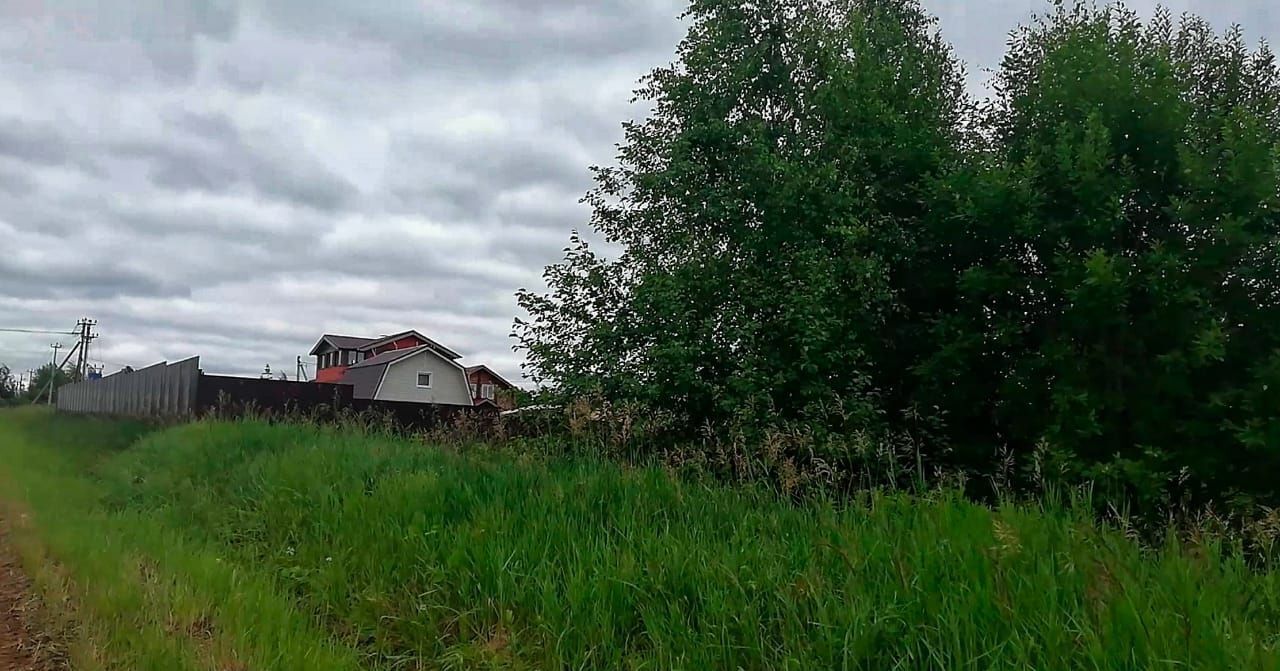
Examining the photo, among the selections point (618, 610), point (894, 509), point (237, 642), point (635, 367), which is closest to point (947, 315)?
point (635, 367)

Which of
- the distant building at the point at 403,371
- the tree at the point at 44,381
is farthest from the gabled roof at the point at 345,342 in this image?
the tree at the point at 44,381

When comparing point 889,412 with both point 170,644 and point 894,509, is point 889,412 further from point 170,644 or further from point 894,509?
point 170,644

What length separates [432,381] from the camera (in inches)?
1725

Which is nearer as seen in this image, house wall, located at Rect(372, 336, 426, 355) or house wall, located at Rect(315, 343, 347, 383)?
house wall, located at Rect(315, 343, 347, 383)

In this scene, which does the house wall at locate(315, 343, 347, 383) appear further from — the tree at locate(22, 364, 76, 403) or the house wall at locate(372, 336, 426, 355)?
the tree at locate(22, 364, 76, 403)

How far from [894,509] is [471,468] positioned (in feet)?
11.0

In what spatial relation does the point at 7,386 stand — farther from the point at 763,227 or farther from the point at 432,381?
the point at 763,227

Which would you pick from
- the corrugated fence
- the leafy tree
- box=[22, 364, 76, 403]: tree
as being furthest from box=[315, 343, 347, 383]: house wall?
the leafy tree

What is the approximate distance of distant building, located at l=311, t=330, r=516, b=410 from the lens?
40750 mm

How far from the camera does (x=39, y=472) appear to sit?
38.8 feet

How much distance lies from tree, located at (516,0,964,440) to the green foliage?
0.12ft

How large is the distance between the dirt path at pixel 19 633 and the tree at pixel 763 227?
5542 mm

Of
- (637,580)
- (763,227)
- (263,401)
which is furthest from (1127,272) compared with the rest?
(263,401)

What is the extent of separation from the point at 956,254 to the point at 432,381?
3691 centimetres
